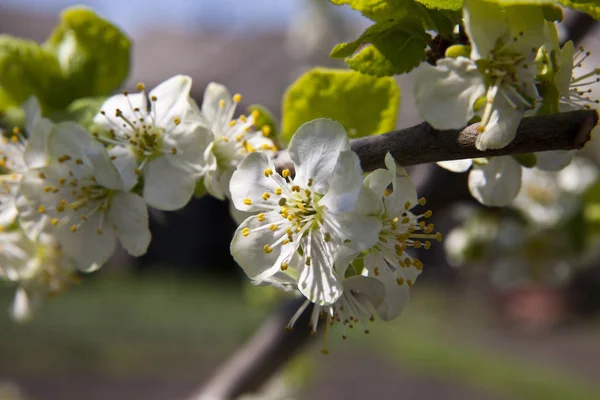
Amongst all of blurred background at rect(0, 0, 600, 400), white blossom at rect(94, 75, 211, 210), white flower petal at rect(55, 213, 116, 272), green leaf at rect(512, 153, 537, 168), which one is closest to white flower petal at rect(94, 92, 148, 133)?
white blossom at rect(94, 75, 211, 210)

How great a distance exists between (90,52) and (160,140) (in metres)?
0.24

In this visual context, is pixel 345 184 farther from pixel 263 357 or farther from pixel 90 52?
pixel 263 357

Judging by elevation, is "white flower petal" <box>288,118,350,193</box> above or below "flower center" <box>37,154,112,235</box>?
above

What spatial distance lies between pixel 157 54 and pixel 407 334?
666cm

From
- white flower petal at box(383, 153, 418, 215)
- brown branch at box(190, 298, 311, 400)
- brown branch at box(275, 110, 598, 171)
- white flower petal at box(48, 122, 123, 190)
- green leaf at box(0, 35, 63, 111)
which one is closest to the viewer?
brown branch at box(275, 110, 598, 171)

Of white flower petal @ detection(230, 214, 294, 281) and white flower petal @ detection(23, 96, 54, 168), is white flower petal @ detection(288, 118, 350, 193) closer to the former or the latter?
white flower petal @ detection(230, 214, 294, 281)

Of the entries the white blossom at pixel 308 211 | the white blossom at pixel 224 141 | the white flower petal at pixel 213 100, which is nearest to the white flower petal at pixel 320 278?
the white blossom at pixel 308 211

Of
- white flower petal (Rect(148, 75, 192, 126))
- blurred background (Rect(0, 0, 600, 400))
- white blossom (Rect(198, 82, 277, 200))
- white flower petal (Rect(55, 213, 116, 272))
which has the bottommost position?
blurred background (Rect(0, 0, 600, 400))

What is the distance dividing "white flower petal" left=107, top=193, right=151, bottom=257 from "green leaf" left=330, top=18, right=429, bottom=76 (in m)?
0.27

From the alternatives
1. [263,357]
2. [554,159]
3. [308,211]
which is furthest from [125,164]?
[263,357]

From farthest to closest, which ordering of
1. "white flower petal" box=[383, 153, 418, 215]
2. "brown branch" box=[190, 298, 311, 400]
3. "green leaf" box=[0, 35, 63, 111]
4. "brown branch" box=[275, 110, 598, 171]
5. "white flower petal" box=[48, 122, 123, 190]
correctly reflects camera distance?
"brown branch" box=[190, 298, 311, 400], "green leaf" box=[0, 35, 63, 111], "white flower petal" box=[48, 122, 123, 190], "white flower petal" box=[383, 153, 418, 215], "brown branch" box=[275, 110, 598, 171]

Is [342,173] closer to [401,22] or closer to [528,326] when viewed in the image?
[401,22]

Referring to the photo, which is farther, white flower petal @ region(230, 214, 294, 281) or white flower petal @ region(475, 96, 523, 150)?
white flower petal @ region(230, 214, 294, 281)

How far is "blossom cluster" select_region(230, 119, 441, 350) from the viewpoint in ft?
1.83
